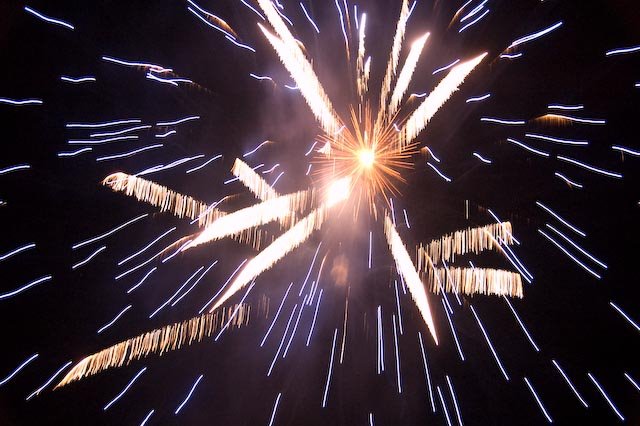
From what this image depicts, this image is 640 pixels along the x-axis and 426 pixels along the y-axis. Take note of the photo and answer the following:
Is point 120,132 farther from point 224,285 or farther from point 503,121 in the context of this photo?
point 503,121

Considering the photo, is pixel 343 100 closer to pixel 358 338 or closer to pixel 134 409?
pixel 358 338

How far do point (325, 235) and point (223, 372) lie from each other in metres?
0.98

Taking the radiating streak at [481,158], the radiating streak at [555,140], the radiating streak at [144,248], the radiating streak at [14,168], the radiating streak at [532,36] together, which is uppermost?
the radiating streak at [532,36]

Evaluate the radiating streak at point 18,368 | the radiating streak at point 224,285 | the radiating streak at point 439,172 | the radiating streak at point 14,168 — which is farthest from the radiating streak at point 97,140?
the radiating streak at point 439,172

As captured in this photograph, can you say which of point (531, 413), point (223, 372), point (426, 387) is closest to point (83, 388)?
point (223, 372)

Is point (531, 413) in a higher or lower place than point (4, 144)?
lower

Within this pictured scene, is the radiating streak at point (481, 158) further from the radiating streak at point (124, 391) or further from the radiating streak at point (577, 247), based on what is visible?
the radiating streak at point (124, 391)

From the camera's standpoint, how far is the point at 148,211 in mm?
2854

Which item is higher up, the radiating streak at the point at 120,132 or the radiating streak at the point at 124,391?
the radiating streak at the point at 120,132

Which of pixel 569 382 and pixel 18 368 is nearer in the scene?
pixel 18 368

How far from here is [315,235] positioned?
2969 mm

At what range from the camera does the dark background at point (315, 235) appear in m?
2.76

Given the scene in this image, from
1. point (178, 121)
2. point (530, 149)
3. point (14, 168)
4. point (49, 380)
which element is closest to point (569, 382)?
point (530, 149)

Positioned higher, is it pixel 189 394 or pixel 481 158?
pixel 481 158
